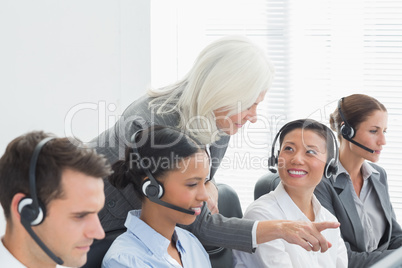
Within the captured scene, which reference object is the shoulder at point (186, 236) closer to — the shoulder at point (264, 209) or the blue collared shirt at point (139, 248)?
the blue collared shirt at point (139, 248)

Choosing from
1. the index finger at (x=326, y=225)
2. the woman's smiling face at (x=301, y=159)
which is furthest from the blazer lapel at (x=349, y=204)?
the index finger at (x=326, y=225)

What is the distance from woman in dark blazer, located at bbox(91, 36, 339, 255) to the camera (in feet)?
5.62

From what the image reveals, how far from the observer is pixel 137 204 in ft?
5.65

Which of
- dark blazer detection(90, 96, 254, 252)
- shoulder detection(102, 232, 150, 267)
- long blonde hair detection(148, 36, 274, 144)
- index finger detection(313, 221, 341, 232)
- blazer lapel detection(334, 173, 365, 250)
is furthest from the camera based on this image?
blazer lapel detection(334, 173, 365, 250)

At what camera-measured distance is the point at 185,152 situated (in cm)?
162

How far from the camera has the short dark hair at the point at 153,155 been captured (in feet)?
5.22

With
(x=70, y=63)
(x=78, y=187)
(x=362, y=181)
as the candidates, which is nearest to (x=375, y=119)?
(x=362, y=181)

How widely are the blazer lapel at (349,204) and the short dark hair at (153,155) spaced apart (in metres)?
0.85

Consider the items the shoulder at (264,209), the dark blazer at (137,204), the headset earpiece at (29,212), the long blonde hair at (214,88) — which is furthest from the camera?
the shoulder at (264,209)

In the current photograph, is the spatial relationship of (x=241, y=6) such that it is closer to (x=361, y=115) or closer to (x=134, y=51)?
(x=134, y=51)

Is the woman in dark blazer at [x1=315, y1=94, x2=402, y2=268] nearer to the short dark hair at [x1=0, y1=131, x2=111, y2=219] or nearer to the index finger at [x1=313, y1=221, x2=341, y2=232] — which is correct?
the index finger at [x1=313, y1=221, x2=341, y2=232]

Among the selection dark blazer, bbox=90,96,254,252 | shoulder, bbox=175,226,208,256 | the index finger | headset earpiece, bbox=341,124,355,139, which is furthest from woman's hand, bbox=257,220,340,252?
headset earpiece, bbox=341,124,355,139

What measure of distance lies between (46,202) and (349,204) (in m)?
1.46

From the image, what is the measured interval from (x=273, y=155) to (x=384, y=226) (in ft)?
2.14
